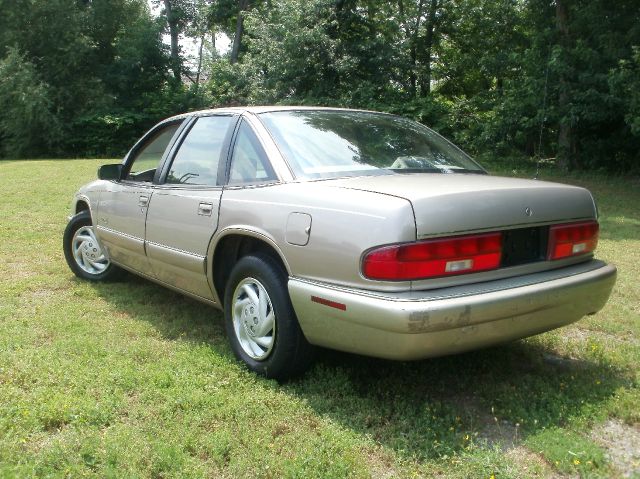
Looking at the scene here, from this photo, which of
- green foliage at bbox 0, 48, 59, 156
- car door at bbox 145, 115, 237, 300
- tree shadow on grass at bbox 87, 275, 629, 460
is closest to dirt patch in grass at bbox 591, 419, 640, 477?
tree shadow on grass at bbox 87, 275, 629, 460

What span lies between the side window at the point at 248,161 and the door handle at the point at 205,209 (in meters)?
0.20

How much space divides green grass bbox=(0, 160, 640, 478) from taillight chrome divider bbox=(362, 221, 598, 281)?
2.39 feet

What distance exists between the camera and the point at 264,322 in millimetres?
3551

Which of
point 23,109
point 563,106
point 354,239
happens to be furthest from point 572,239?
point 23,109

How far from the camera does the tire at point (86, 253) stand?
5801 millimetres

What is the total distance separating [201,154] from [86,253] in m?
2.13

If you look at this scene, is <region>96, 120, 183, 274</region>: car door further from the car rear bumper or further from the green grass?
the car rear bumper

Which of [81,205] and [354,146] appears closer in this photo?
[354,146]

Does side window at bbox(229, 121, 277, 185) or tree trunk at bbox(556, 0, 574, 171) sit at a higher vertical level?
tree trunk at bbox(556, 0, 574, 171)

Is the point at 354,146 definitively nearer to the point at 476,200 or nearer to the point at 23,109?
the point at 476,200

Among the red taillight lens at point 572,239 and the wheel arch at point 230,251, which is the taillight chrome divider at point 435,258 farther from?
the wheel arch at point 230,251

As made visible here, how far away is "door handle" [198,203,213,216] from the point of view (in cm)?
396

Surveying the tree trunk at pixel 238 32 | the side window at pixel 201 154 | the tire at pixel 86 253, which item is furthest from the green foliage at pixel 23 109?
the side window at pixel 201 154

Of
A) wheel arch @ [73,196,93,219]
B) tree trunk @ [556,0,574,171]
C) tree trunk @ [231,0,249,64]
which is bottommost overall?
wheel arch @ [73,196,93,219]
